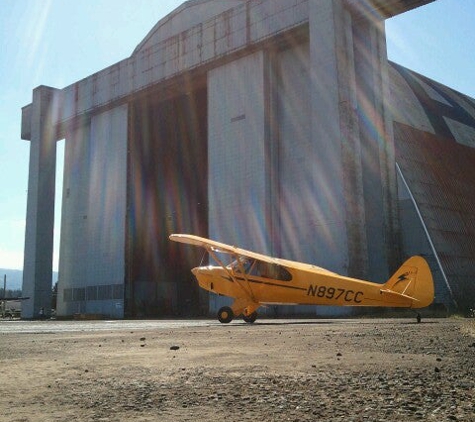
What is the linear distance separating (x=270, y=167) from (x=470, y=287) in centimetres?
Result: 1611

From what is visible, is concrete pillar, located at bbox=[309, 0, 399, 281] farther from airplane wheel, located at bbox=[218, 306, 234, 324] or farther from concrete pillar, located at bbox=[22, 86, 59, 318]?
concrete pillar, located at bbox=[22, 86, 59, 318]

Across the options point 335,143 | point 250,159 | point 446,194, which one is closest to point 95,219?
point 250,159

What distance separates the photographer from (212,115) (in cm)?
4166

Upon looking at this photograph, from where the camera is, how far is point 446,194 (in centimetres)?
3741

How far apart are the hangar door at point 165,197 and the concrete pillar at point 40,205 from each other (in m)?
11.1

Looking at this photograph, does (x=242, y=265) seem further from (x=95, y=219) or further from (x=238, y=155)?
(x=95, y=219)

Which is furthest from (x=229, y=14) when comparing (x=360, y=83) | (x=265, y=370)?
(x=265, y=370)

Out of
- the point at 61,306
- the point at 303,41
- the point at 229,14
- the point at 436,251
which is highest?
the point at 229,14

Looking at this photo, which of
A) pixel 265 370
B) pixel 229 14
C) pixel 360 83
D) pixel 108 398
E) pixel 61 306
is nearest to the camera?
pixel 108 398

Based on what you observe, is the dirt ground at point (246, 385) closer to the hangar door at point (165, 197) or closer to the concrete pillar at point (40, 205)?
the hangar door at point (165, 197)

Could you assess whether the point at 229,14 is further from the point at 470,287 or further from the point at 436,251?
the point at 470,287

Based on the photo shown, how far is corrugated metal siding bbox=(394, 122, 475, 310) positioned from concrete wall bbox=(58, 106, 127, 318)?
2634 cm

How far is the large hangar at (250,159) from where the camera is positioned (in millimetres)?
33844

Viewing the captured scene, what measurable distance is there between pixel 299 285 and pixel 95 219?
120ft
